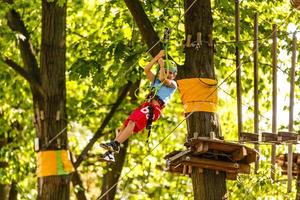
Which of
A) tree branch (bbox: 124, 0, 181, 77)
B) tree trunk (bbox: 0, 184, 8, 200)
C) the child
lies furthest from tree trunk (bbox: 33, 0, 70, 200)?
tree trunk (bbox: 0, 184, 8, 200)

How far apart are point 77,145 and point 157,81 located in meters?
10.2

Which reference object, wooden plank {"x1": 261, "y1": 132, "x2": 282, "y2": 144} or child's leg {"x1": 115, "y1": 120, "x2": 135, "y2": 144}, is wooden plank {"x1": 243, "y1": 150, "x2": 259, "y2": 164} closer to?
wooden plank {"x1": 261, "y1": 132, "x2": 282, "y2": 144}

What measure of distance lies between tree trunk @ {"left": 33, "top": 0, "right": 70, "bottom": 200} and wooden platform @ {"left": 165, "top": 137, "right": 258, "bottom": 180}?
3445 millimetres

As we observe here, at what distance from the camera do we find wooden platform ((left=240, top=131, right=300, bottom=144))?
9.05 m

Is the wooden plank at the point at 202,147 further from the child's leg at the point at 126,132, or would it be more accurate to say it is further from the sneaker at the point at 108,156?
the sneaker at the point at 108,156

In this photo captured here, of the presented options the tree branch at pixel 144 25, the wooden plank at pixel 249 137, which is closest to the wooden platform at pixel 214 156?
the wooden plank at pixel 249 137

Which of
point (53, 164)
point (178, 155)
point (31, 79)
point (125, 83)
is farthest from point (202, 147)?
point (125, 83)

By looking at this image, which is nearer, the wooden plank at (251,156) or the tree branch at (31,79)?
the wooden plank at (251,156)

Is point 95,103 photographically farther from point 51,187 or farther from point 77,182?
point 51,187

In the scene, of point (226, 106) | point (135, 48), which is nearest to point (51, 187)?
point (135, 48)

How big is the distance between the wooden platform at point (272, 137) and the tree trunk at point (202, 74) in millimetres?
406

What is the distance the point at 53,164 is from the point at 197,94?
148 inches

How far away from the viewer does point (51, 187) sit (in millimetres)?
12133

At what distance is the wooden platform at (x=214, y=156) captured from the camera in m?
8.71
